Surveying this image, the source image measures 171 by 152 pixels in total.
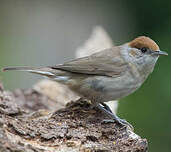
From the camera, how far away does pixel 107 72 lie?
598cm

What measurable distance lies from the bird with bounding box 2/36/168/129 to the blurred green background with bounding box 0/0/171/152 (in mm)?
2700

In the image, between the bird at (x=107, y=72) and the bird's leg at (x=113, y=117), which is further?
the bird at (x=107, y=72)

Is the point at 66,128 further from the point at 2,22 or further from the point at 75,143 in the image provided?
the point at 2,22

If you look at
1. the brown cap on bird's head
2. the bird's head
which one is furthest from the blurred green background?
the brown cap on bird's head

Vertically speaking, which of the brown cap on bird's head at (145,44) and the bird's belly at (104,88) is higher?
the brown cap on bird's head at (145,44)

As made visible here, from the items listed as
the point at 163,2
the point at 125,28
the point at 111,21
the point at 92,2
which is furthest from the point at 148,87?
the point at 92,2

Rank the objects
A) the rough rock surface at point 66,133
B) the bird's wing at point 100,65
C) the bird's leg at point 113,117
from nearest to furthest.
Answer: the rough rock surface at point 66,133, the bird's leg at point 113,117, the bird's wing at point 100,65

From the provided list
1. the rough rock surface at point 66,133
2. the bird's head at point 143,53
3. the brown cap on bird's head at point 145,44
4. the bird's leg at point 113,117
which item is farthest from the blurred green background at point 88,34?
the rough rock surface at point 66,133

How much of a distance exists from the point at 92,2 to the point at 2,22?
3289mm

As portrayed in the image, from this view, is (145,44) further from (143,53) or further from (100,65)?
(100,65)

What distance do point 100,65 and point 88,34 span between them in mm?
6242

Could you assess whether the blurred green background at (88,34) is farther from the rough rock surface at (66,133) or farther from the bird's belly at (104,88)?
the rough rock surface at (66,133)

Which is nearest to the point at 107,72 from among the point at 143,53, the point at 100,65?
the point at 100,65

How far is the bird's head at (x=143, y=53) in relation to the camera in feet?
19.4
